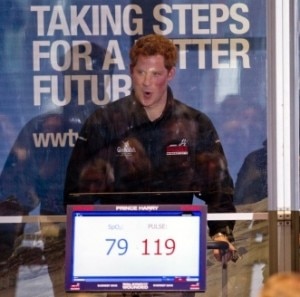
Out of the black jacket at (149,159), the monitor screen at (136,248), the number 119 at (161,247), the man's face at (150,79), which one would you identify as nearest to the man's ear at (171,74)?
the man's face at (150,79)

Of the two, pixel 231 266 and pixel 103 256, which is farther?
pixel 231 266

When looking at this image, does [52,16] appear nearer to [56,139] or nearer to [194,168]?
[56,139]

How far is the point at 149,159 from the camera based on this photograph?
5.12 metres

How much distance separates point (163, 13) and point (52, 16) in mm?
661

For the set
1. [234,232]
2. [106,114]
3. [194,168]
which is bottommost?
[234,232]

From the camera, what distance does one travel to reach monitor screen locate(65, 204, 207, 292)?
4613 mm

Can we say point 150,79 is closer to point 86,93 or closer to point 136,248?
point 86,93

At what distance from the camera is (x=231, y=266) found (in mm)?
5109

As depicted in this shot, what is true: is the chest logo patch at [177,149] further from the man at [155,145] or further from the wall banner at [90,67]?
the wall banner at [90,67]

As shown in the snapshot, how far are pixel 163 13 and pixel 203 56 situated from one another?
0.35 meters

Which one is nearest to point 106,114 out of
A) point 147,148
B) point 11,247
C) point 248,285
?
point 147,148

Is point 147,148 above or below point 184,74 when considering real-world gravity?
below

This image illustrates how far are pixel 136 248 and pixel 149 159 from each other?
674 millimetres

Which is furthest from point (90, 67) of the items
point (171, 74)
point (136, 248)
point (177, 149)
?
point (136, 248)
